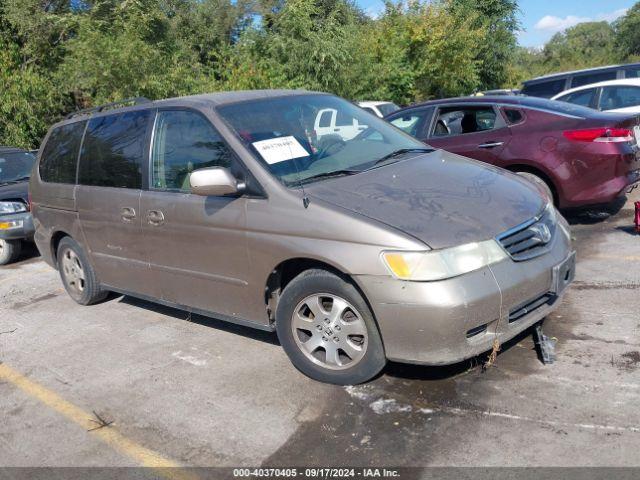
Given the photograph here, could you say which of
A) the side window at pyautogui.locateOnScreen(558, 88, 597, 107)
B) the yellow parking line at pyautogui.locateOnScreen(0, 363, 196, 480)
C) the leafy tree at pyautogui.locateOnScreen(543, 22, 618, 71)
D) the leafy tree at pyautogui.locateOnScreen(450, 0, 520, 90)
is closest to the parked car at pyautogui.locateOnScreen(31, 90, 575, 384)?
the yellow parking line at pyautogui.locateOnScreen(0, 363, 196, 480)

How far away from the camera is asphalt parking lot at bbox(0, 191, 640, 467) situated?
10.5ft

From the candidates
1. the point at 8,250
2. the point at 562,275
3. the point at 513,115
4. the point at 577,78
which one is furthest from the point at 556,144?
the point at 577,78

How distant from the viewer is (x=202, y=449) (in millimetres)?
3424

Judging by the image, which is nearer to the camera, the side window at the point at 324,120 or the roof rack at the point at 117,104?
the side window at the point at 324,120

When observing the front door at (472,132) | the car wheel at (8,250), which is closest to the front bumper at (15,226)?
the car wheel at (8,250)

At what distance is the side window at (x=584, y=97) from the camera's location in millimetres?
11477

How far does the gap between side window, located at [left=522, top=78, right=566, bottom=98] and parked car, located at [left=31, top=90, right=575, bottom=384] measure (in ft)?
36.6

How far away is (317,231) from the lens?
12.3ft

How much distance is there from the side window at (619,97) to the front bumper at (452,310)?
875 cm

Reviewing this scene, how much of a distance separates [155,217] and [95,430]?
5.40ft

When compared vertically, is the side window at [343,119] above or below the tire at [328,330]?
above

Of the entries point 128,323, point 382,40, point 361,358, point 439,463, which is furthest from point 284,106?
point 382,40

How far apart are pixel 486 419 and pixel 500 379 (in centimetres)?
47

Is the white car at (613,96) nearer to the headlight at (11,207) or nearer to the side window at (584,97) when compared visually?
the side window at (584,97)
